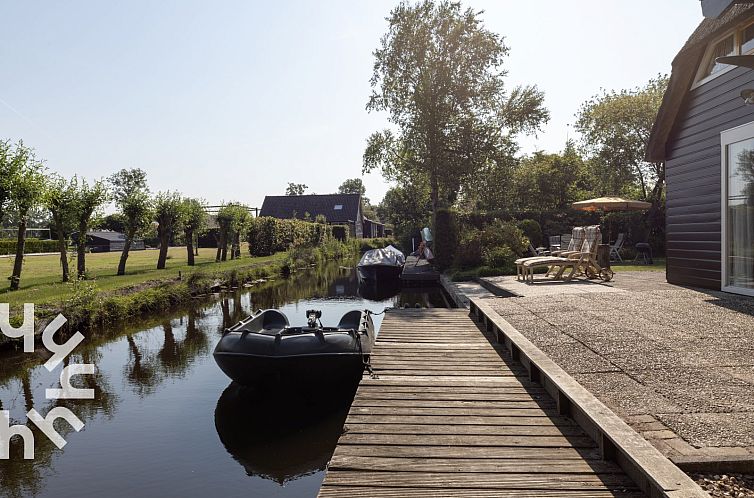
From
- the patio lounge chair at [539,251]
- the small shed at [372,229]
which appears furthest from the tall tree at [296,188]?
the patio lounge chair at [539,251]

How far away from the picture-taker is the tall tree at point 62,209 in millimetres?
14359

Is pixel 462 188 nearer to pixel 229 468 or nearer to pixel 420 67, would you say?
pixel 420 67

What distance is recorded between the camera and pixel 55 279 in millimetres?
14586

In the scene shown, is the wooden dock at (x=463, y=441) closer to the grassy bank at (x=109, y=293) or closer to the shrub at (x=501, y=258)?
the grassy bank at (x=109, y=293)

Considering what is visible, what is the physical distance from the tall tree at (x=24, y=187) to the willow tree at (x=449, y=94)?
15437 mm

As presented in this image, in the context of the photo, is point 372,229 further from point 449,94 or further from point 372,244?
point 449,94

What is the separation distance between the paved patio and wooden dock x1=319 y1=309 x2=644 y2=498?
1.33 ft

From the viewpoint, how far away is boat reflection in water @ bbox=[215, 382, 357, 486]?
505 cm

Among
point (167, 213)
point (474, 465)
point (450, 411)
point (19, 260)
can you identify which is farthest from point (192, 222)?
point (474, 465)

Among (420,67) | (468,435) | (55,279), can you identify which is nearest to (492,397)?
(468,435)

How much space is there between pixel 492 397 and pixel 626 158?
31.1 metres

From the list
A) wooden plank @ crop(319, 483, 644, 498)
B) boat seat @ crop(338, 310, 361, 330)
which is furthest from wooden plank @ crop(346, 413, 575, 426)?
boat seat @ crop(338, 310, 361, 330)

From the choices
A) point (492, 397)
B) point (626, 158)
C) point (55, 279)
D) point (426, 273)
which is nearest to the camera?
point (492, 397)

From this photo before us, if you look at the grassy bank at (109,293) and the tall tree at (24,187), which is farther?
the tall tree at (24,187)
